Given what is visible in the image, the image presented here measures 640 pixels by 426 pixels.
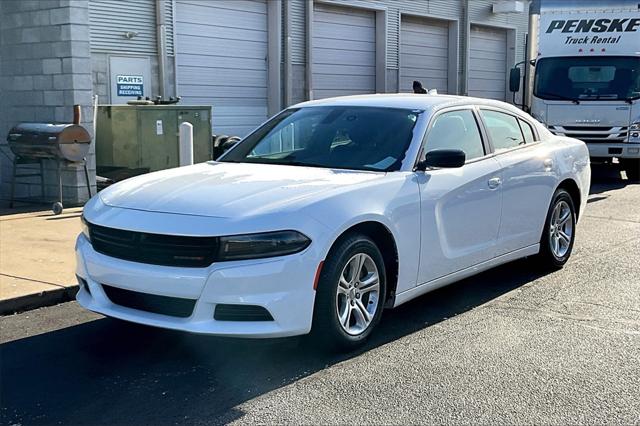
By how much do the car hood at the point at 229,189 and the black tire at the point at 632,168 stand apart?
38.0 feet

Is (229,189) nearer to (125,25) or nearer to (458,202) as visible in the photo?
(458,202)

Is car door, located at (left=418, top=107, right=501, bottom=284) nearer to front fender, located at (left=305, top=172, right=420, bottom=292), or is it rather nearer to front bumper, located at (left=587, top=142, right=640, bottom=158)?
front fender, located at (left=305, top=172, right=420, bottom=292)

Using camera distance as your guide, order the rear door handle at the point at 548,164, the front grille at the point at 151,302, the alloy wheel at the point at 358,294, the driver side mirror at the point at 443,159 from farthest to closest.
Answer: the rear door handle at the point at 548,164 < the driver side mirror at the point at 443,159 < the alloy wheel at the point at 358,294 < the front grille at the point at 151,302

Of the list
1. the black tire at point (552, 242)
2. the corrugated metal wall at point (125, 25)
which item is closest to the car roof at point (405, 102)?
the black tire at point (552, 242)

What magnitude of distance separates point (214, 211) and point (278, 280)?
0.57 metres

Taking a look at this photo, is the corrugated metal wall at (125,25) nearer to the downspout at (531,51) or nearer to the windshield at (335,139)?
the downspout at (531,51)

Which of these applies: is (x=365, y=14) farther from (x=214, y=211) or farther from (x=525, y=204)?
(x=214, y=211)

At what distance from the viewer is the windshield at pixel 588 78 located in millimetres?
14688

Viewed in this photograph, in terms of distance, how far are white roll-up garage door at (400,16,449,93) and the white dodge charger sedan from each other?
15.0m

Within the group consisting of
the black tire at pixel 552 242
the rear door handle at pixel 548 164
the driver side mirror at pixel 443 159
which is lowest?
the black tire at pixel 552 242

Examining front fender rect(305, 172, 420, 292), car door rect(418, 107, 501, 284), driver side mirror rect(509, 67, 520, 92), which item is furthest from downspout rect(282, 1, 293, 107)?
front fender rect(305, 172, 420, 292)

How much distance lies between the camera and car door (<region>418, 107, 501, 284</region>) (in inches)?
219

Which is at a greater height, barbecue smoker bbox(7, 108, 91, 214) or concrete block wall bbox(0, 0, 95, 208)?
concrete block wall bbox(0, 0, 95, 208)

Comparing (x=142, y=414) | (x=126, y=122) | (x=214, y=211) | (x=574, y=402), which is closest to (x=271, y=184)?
(x=214, y=211)
